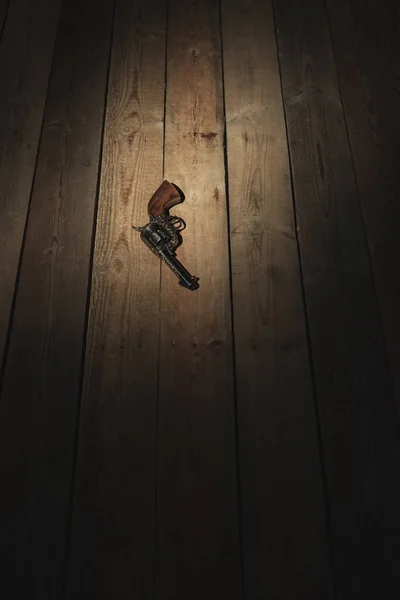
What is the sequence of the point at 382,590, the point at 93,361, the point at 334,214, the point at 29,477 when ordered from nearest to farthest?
the point at 382,590 → the point at 29,477 → the point at 93,361 → the point at 334,214

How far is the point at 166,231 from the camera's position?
1.43 meters

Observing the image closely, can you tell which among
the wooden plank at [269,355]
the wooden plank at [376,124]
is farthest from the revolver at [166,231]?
the wooden plank at [376,124]

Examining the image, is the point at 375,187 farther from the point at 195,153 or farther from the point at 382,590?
the point at 382,590

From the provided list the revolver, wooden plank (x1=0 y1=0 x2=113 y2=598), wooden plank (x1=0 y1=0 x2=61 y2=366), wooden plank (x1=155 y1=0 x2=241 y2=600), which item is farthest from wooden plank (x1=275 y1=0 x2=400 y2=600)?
wooden plank (x1=0 y1=0 x2=61 y2=366)

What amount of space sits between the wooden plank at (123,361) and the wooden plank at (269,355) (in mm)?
216

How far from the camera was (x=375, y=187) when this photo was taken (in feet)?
5.13

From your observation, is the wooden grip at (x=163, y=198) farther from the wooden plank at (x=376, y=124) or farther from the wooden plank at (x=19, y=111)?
the wooden plank at (x=376, y=124)

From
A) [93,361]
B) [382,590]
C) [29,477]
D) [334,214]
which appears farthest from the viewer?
[334,214]

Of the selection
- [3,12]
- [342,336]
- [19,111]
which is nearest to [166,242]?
[342,336]

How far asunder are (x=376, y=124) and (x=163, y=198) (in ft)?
2.33

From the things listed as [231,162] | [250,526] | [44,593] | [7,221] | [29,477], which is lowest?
[44,593]

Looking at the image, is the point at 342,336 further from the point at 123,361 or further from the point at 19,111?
the point at 19,111

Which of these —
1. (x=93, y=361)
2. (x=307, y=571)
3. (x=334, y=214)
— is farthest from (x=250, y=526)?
(x=334, y=214)

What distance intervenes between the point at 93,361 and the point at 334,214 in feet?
2.50
